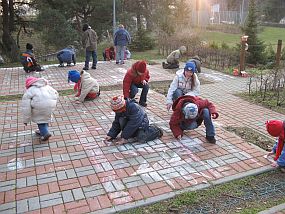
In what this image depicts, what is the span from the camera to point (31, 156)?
4.36 m

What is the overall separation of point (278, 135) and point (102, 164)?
2303 millimetres

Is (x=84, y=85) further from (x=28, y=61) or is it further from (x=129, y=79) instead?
(x=28, y=61)

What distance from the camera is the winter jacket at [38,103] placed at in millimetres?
4543

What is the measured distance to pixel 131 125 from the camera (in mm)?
4621

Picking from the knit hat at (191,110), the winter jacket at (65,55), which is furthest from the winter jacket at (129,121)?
the winter jacket at (65,55)

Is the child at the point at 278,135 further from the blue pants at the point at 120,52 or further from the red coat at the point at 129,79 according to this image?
the blue pants at the point at 120,52

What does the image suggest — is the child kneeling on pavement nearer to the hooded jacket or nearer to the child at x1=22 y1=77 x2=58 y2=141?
the child at x1=22 y1=77 x2=58 y2=141

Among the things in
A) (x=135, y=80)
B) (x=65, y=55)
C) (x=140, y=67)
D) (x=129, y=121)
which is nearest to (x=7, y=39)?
(x=65, y=55)

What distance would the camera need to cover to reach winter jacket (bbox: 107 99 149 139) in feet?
15.1

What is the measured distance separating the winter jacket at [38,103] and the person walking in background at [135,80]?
1.83 metres

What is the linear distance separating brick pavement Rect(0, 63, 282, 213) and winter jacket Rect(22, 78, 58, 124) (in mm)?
442

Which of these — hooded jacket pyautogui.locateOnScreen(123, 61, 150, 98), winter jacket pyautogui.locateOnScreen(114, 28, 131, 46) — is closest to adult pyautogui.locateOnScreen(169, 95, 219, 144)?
hooded jacket pyautogui.locateOnScreen(123, 61, 150, 98)

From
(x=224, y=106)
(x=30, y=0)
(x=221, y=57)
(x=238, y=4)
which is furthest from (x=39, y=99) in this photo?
(x=238, y=4)

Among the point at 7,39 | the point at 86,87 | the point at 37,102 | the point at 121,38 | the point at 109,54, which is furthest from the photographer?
the point at 7,39
